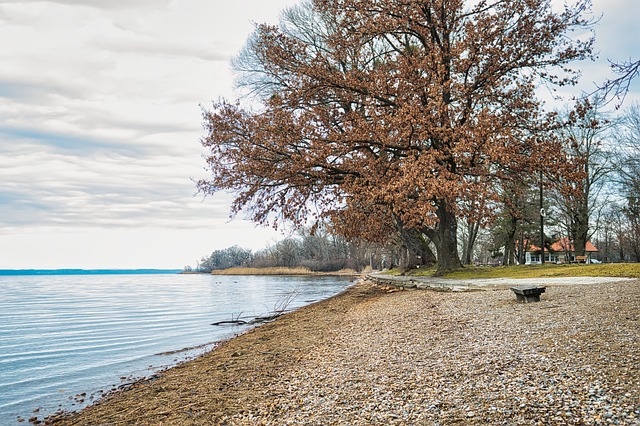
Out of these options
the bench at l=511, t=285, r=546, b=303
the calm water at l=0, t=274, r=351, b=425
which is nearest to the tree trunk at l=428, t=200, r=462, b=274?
the calm water at l=0, t=274, r=351, b=425

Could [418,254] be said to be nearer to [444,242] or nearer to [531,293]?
[444,242]

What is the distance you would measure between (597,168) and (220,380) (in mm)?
35189

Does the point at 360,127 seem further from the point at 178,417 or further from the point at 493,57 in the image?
the point at 178,417

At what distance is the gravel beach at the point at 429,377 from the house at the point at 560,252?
25.8 metres

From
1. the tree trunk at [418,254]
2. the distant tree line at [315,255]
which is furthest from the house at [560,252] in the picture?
the distant tree line at [315,255]

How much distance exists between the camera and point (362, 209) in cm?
1764

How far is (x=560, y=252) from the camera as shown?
205 ft

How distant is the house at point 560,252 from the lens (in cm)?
4441

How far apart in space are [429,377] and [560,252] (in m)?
65.4

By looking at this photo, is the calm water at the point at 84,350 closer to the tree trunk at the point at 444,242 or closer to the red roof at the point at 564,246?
the tree trunk at the point at 444,242

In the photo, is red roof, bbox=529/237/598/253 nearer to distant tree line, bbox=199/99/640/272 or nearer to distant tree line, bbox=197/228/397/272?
distant tree line, bbox=199/99/640/272

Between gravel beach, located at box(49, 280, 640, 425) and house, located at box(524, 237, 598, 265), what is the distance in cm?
2582

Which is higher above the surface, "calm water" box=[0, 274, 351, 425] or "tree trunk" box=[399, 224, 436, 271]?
"tree trunk" box=[399, 224, 436, 271]

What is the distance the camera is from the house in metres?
44.4
